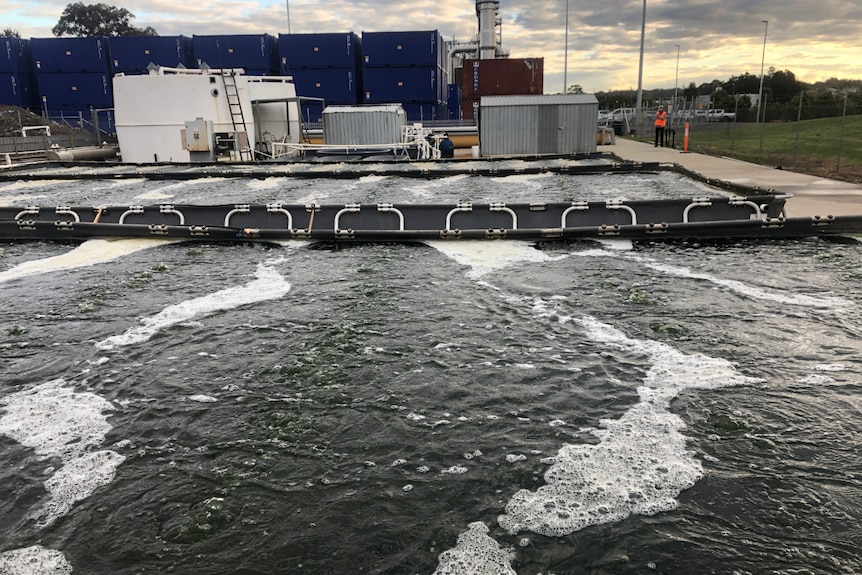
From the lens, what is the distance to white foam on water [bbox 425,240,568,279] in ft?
28.7

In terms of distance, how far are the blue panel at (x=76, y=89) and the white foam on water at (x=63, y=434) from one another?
153ft

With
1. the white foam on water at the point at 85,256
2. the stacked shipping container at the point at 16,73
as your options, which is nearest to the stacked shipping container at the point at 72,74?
the stacked shipping container at the point at 16,73

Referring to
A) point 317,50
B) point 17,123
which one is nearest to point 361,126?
point 317,50

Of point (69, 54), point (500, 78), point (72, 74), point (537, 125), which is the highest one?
point (69, 54)

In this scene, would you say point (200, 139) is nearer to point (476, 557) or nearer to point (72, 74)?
point (476, 557)

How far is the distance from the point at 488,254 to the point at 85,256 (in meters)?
6.13

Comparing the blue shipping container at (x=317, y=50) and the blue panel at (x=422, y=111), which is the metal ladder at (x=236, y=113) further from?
the blue panel at (x=422, y=111)

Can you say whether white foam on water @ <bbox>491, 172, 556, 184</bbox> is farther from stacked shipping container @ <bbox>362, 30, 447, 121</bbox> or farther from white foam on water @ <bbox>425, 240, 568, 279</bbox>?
stacked shipping container @ <bbox>362, 30, 447, 121</bbox>

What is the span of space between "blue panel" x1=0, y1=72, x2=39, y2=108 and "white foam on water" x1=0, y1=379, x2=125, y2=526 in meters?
50.2

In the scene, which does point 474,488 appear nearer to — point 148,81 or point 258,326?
point 258,326

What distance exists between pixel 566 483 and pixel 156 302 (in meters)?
5.48

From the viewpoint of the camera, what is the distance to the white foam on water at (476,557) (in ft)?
10.2

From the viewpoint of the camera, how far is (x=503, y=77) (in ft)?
134

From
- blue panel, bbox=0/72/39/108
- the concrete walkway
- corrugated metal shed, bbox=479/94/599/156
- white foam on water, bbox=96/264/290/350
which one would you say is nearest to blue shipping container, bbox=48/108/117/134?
blue panel, bbox=0/72/39/108
